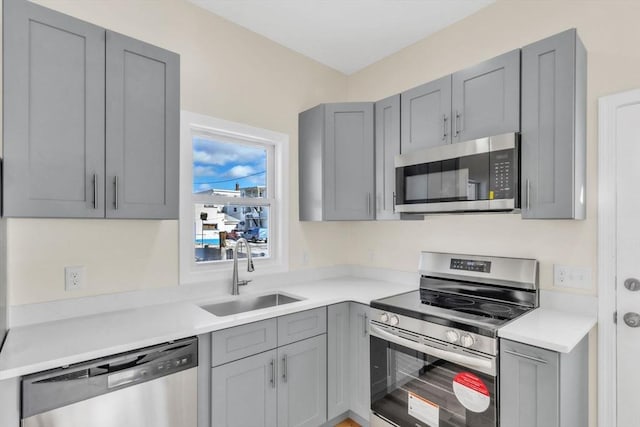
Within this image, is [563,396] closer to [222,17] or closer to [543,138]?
[543,138]

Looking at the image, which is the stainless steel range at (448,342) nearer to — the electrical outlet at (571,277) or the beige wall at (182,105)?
the electrical outlet at (571,277)

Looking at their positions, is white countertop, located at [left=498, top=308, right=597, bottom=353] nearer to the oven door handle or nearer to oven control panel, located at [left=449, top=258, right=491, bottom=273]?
the oven door handle

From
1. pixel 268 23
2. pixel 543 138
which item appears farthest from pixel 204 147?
pixel 543 138

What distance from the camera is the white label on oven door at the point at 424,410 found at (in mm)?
1776

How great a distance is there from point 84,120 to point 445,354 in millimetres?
2055

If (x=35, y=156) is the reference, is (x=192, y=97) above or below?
above

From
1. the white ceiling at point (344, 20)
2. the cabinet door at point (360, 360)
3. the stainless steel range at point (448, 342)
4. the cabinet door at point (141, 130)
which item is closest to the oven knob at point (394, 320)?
the stainless steel range at point (448, 342)

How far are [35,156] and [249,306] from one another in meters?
1.50

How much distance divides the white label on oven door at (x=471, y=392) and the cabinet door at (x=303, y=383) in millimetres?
835

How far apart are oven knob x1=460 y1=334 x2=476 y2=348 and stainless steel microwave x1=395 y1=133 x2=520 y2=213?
0.69m

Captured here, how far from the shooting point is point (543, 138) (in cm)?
169

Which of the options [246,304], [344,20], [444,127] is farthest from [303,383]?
[344,20]

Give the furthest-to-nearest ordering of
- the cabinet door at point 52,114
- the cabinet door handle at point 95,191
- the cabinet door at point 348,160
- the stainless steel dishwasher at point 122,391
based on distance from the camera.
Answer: the cabinet door at point 348,160, the cabinet door handle at point 95,191, the cabinet door at point 52,114, the stainless steel dishwasher at point 122,391

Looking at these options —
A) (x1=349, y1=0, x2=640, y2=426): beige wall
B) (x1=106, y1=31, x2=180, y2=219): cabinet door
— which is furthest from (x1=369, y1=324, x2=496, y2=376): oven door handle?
(x1=106, y1=31, x2=180, y2=219): cabinet door
